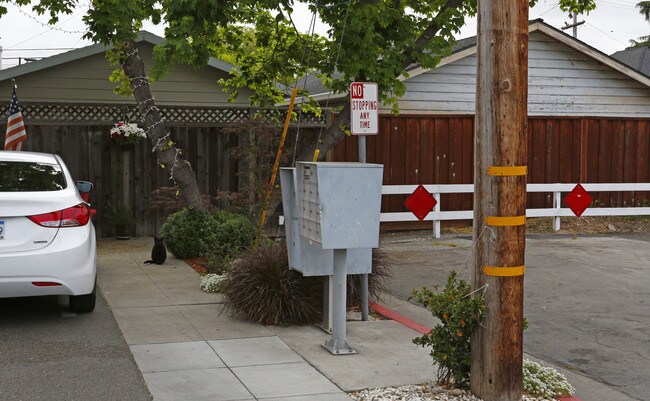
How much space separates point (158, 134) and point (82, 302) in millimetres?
4963

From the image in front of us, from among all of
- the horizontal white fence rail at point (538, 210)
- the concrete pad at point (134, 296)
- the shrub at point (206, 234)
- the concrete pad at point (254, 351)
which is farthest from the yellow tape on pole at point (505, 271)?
the horizontal white fence rail at point (538, 210)

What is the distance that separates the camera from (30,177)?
845 centimetres

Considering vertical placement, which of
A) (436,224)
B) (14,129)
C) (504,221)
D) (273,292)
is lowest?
(273,292)

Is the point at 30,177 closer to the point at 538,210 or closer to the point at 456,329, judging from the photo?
the point at 456,329

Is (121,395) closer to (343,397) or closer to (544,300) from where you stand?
(343,397)

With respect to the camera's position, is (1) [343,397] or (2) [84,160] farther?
(2) [84,160]

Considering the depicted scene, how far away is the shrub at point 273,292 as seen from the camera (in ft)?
27.5

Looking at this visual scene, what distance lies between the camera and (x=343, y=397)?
6.07 meters

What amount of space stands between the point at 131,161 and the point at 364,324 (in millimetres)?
7869

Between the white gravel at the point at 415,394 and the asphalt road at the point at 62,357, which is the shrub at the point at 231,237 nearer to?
the asphalt road at the point at 62,357

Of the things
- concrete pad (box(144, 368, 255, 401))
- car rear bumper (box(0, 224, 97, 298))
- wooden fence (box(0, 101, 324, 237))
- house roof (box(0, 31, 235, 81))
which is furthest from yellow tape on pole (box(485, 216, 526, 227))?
house roof (box(0, 31, 235, 81))

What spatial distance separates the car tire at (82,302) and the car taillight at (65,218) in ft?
2.63

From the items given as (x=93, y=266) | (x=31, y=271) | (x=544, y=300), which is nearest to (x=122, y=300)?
(x=93, y=266)

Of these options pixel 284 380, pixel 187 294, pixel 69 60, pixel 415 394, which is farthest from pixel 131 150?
pixel 415 394
